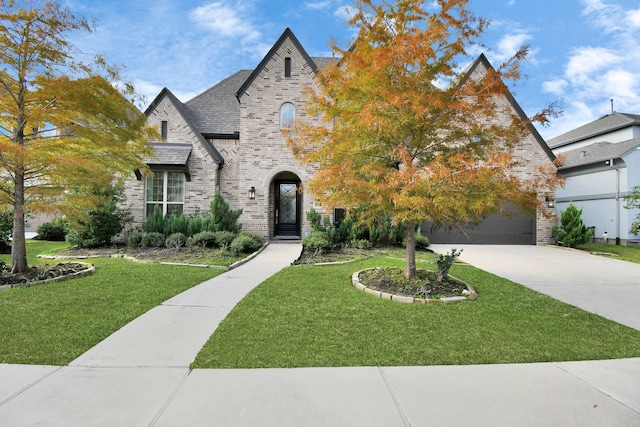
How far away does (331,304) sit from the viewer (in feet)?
16.4

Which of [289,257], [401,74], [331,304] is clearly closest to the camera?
[331,304]

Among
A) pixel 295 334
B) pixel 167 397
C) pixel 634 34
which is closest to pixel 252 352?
pixel 295 334

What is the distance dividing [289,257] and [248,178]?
203 inches

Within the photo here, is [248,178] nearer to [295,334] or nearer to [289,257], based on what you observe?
[289,257]

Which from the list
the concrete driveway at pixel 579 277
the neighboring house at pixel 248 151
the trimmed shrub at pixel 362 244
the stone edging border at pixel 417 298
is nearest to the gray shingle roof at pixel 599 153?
the neighboring house at pixel 248 151

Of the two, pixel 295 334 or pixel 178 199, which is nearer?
pixel 295 334

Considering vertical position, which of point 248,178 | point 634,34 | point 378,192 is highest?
point 634,34

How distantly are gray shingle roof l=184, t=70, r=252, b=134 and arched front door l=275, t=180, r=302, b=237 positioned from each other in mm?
3395

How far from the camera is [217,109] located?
50.3ft

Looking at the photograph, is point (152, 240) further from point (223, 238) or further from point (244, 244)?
point (244, 244)

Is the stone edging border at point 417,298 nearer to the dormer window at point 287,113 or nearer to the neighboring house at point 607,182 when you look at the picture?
the dormer window at point 287,113

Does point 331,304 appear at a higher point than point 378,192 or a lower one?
lower

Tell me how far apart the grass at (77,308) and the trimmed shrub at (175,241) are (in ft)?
10.0

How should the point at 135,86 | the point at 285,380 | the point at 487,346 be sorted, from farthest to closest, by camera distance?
1. the point at 135,86
2. the point at 487,346
3. the point at 285,380
